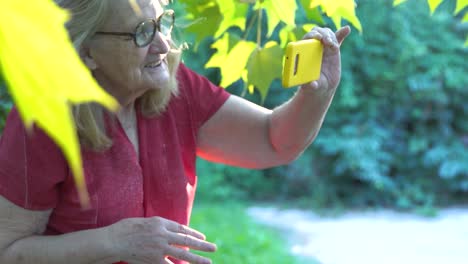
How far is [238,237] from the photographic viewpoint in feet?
16.3

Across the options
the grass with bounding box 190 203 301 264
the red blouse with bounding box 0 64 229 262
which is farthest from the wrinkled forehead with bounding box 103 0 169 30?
the grass with bounding box 190 203 301 264

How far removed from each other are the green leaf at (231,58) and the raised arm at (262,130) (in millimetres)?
87

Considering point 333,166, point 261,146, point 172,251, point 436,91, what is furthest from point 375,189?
point 172,251

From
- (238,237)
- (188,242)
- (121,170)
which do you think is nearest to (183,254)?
(188,242)

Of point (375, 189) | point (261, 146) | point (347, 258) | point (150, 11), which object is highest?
point (150, 11)

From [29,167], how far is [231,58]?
65 centimetres

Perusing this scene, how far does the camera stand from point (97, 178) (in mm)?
1710

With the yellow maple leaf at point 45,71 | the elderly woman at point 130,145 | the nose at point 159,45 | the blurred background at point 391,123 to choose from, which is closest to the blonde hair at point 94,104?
the elderly woman at point 130,145

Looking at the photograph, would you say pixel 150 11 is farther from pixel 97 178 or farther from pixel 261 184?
pixel 261 184

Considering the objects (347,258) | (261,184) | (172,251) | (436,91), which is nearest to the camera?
(172,251)

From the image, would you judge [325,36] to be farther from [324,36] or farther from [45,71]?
[45,71]

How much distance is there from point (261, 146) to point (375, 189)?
13.7 ft

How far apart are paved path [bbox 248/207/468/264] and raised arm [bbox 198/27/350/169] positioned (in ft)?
9.50

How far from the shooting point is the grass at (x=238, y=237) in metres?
4.60
